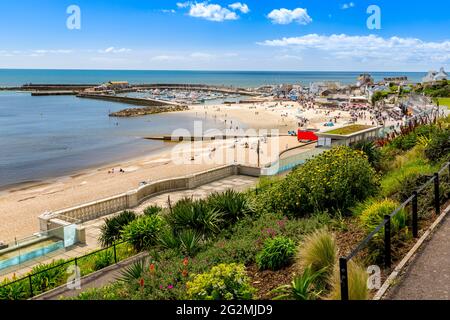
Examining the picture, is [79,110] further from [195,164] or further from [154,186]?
[154,186]

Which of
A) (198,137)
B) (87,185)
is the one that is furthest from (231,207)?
(198,137)

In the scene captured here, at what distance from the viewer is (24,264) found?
13.4 m

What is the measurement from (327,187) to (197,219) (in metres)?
3.24

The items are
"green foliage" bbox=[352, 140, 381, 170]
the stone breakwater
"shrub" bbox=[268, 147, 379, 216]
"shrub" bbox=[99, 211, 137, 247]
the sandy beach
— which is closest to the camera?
"shrub" bbox=[268, 147, 379, 216]

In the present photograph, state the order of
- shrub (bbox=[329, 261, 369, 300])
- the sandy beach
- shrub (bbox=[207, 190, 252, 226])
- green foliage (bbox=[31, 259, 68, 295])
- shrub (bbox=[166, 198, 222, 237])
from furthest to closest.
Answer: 1. the sandy beach
2. shrub (bbox=[207, 190, 252, 226])
3. green foliage (bbox=[31, 259, 68, 295])
4. shrub (bbox=[166, 198, 222, 237])
5. shrub (bbox=[329, 261, 369, 300])

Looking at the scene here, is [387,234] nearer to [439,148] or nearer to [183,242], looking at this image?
[183,242]

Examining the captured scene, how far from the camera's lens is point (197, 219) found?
10.6m

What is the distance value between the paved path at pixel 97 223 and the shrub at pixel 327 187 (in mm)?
7180

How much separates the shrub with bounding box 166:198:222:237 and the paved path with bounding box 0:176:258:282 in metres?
4.86

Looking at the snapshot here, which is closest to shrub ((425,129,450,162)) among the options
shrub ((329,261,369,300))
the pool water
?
shrub ((329,261,369,300))

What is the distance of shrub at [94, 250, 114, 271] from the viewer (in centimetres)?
1138

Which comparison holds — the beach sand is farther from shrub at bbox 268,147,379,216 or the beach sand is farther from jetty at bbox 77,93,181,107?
jetty at bbox 77,93,181,107

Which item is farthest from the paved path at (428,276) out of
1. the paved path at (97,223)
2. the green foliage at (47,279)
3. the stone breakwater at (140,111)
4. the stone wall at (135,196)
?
the stone breakwater at (140,111)
